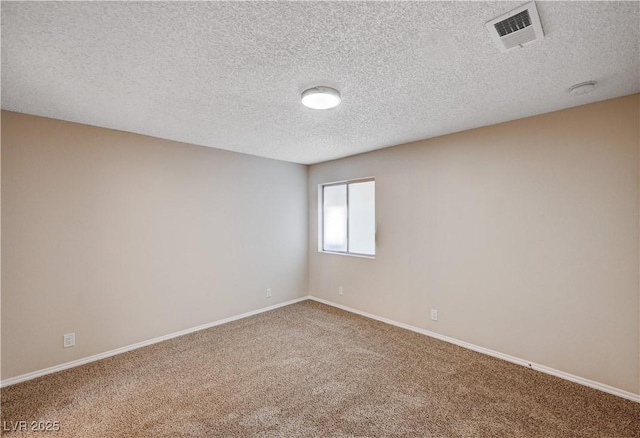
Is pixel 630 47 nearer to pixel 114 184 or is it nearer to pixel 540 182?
pixel 540 182

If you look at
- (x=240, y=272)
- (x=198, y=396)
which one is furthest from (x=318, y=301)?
(x=198, y=396)

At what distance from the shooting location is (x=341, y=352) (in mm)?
3143

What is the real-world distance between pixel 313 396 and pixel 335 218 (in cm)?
307

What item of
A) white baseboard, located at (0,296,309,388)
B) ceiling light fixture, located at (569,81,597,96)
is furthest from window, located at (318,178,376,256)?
ceiling light fixture, located at (569,81,597,96)

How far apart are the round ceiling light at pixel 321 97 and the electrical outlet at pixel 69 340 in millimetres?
3252

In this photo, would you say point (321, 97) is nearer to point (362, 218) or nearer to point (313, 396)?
point (313, 396)

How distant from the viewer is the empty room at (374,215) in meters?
1.63

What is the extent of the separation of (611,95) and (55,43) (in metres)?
3.99

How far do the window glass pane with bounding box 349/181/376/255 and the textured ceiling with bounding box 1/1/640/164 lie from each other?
5.23 ft

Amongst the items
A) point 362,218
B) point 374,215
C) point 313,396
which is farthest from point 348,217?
point 313,396

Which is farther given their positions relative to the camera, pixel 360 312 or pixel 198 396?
pixel 360 312

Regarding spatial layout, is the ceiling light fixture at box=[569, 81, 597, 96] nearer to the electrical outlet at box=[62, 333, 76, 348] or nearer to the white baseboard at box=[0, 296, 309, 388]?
the white baseboard at box=[0, 296, 309, 388]

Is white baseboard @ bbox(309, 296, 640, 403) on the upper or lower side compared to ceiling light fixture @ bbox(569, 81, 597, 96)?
lower

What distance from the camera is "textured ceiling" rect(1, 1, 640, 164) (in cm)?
141
